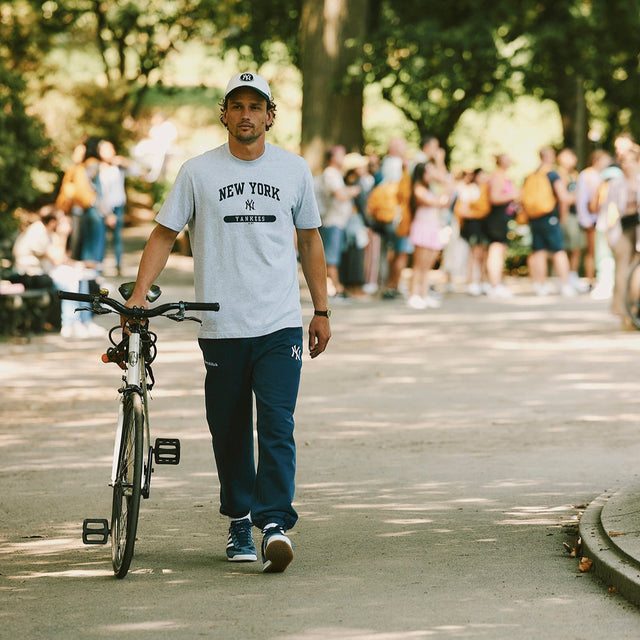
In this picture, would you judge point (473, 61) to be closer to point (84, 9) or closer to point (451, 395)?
point (451, 395)

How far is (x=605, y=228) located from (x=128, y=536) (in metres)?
11.5

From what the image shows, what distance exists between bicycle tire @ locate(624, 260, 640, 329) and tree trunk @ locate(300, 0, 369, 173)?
342 inches

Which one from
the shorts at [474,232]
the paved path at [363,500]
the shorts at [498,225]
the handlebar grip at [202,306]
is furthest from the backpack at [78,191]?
the handlebar grip at [202,306]

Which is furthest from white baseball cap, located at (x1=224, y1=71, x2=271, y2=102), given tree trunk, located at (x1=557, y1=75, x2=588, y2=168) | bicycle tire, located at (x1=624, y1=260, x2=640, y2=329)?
tree trunk, located at (x1=557, y1=75, x2=588, y2=168)

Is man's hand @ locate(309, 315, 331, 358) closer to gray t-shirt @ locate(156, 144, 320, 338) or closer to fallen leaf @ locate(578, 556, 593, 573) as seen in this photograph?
gray t-shirt @ locate(156, 144, 320, 338)

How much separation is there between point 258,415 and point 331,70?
17787 mm

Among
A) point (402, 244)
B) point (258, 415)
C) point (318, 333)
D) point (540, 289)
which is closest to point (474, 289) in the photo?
point (540, 289)

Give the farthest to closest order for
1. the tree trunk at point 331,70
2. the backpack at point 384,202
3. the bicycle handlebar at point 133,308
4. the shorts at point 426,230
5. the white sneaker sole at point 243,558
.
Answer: the tree trunk at point 331,70
the backpack at point 384,202
the shorts at point 426,230
the white sneaker sole at point 243,558
the bicycle handlebar at point 133,308

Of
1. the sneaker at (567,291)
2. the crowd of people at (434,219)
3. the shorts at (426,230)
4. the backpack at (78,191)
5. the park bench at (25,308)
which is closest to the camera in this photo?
the park bench at (25,308)

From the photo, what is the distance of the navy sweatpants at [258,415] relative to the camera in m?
6.29

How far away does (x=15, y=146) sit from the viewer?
59.5 feet

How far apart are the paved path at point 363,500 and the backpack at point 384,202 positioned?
587 cm

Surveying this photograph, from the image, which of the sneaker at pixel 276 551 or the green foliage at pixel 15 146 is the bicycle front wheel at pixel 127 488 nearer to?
the sneaker at pixel 276 551

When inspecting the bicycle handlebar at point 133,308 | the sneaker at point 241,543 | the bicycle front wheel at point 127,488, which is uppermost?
the bicycle handlebar at point 133,308
